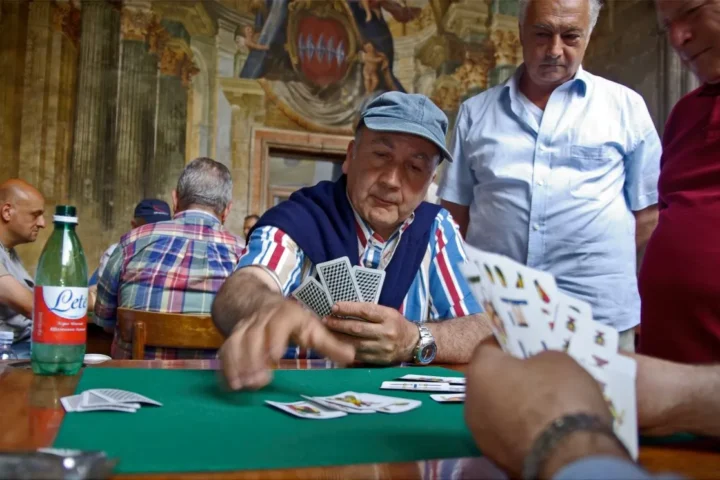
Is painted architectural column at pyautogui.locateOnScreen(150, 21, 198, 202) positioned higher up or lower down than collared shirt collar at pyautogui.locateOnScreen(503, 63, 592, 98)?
higher up

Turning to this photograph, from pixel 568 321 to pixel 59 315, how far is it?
0.96 m

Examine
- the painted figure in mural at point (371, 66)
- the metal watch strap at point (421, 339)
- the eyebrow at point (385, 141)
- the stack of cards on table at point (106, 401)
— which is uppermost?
the painted figure in mural at point (371, 66)

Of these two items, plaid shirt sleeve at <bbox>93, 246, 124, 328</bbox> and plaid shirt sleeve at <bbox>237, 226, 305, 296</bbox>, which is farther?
plaid shirt sleeve at <bbox>93, 246, 124, 328</bbox>

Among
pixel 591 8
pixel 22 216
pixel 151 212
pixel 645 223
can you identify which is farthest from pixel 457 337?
pixel 151 212

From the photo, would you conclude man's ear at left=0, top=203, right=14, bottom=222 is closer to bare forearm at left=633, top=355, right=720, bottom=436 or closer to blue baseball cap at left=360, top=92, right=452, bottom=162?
blue baseball cap at left=360, top=92, right=452, bottom=162

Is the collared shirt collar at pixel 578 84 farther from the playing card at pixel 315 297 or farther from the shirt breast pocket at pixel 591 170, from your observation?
the playing card at pixel 315 297

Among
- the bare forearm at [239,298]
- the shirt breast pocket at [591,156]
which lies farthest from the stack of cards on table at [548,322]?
the shirt breast pocket at [591,156]

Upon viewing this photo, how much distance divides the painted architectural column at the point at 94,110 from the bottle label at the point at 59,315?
7.29 meters

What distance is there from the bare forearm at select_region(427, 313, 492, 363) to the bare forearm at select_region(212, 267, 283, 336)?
0.44m

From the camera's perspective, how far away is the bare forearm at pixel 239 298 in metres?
1.36

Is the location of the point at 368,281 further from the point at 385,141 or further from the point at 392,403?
the point at 392,403

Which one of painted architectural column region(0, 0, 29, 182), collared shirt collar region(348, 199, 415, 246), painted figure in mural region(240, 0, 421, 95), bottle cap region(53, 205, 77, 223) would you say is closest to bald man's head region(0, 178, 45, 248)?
collared shirt collar region(348, 199, 415, 246)

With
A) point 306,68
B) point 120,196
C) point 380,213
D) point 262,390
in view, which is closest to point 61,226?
point 262,390

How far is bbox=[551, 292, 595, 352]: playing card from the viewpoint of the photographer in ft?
2.08
